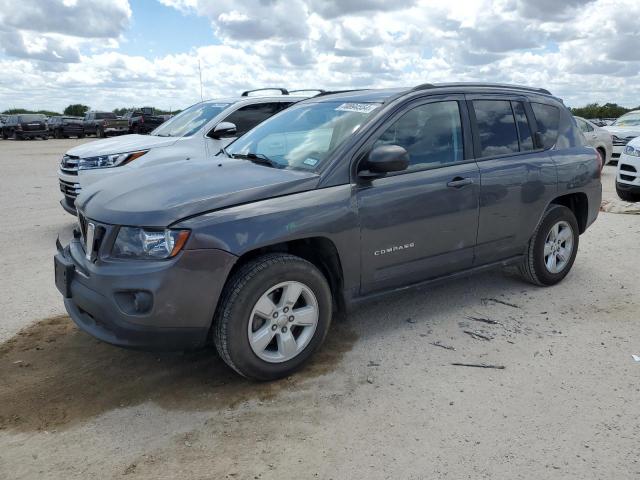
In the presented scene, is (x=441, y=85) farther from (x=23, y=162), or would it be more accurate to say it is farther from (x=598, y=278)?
(x=23, y=162)

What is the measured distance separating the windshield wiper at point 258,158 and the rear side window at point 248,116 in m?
3.84

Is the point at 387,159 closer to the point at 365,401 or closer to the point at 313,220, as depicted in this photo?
the point at 313,220

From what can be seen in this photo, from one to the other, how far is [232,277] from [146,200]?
696 mm

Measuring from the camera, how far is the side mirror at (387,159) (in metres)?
3.74

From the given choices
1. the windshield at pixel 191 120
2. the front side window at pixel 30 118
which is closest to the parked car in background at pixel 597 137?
the windshield at pixel 191 120

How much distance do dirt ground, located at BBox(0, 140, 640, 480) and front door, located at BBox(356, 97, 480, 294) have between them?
0.57m

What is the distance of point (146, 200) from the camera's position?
136 inches

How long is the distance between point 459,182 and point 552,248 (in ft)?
5.20

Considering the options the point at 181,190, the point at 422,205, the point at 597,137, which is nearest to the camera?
the point at 181,190

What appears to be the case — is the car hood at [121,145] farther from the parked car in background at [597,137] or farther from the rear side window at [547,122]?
the parked car in background at [597,137]

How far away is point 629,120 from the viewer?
16.5 metres

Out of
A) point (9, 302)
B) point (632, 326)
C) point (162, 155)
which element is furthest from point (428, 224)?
point (162, 155)

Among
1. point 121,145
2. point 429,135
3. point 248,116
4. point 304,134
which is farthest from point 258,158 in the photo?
point 248,116

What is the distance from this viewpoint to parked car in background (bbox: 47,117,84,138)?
124ft
